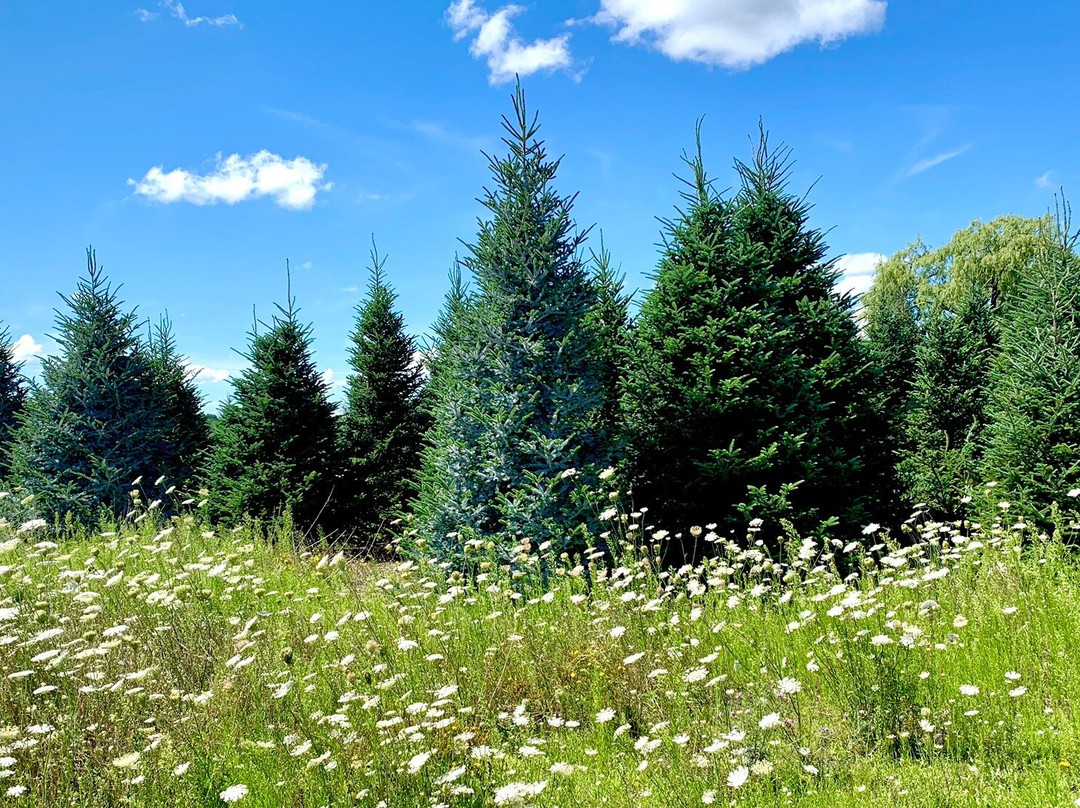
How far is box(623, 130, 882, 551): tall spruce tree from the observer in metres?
7.32

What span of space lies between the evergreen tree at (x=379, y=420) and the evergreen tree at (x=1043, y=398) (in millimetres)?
8770

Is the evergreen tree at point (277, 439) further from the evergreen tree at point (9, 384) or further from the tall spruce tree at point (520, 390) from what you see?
the evergreen tree at point (9, 384)

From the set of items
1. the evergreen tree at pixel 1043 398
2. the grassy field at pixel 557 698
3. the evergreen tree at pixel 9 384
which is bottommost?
the grassy field at pixel 557 698

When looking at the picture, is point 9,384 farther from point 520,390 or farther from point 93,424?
point 520,390

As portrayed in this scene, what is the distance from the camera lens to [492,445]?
250 inches

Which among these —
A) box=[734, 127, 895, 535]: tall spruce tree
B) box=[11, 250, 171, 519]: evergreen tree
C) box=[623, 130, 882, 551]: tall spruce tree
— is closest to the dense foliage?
box=[11, 250, 171, 519]: evergreen tree

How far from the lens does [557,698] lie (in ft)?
12.8

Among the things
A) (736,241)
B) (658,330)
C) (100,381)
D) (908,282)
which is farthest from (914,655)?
(908,282)

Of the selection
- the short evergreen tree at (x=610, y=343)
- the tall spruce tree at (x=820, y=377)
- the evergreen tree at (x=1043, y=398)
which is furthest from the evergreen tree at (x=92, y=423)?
the evergreen tree at (x=1043, y=398)

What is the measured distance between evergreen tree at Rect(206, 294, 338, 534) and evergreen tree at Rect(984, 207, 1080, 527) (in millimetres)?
9638

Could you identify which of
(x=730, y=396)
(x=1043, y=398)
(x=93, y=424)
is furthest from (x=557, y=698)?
(x=93, y=424)

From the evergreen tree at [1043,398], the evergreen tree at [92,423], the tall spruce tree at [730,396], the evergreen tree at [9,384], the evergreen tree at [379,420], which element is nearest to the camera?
the tall spruce tree at [730,396]

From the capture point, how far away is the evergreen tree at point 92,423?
10008 millimetres

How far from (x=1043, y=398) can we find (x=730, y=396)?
429 cm
